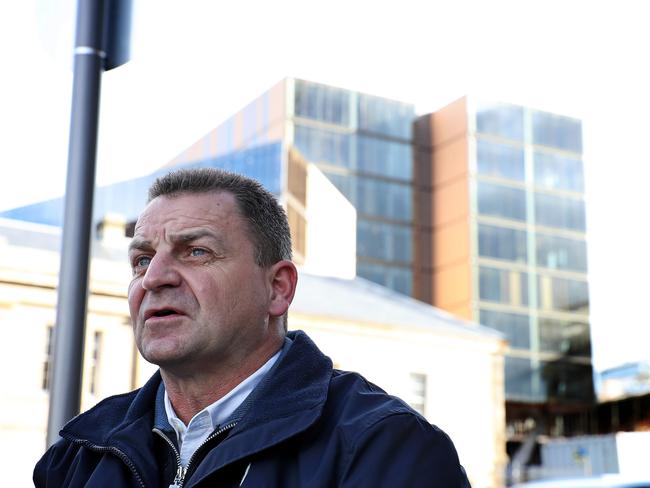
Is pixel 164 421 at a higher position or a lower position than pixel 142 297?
lower

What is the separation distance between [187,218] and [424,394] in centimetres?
2964

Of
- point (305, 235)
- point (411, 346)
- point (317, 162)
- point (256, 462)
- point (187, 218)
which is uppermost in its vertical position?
point (317, 162)

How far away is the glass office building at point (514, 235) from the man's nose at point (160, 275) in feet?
208

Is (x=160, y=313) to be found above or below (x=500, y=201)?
below

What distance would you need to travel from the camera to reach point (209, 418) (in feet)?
7.23

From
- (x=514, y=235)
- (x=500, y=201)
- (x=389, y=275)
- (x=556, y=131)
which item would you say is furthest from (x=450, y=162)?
(x=389, y=275)

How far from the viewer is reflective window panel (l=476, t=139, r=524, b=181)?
6856 cm

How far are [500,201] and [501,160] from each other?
2849 millimetres

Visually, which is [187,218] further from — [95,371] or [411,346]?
[411,346]

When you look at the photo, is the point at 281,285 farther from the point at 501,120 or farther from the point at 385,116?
the point at 501,120

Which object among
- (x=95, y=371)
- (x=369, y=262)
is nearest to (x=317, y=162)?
(x=369, y=262)

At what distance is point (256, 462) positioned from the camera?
79.4 inches

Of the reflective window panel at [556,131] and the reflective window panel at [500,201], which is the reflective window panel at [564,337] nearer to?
the reflective window panel at [500,201]

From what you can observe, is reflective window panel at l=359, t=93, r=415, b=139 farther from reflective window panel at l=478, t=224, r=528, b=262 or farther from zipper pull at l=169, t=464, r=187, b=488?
zipper pull at l=169, t=464, r=187, b=488
